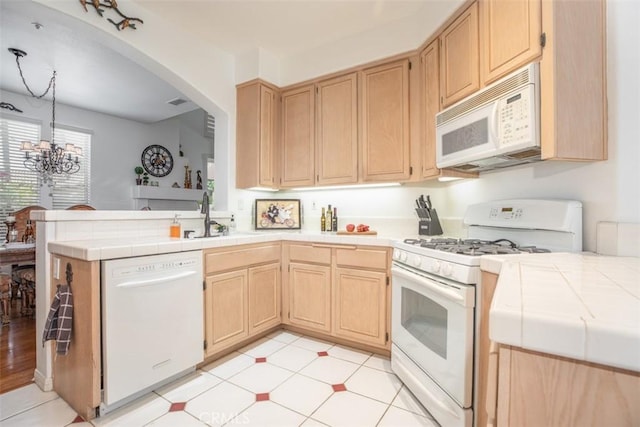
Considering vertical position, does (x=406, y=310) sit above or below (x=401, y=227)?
below

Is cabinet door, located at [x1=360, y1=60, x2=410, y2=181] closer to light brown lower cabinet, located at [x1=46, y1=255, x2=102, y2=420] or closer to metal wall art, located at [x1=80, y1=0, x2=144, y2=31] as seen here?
metal wall art, located at [x1=80, y1=0, x2=144, y2=31]

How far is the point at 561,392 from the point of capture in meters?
0.52

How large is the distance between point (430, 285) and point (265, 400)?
120 centimetres

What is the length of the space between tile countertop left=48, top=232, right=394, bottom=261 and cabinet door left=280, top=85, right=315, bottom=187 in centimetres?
71

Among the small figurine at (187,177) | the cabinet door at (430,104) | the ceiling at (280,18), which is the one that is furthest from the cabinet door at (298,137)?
the small figurine at (187,177)

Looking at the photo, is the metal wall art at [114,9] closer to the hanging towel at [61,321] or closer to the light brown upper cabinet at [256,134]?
the light brown upper cabinet at [256,134]

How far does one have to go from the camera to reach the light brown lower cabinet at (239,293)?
2178 mm

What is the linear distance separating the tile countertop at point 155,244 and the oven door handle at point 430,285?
1.01 ft

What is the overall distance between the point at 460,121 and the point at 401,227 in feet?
3.86

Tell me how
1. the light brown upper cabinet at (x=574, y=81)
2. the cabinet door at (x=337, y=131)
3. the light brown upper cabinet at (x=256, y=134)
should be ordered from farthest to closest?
the light brown upper cabinet at (x=256, y=134)
the cabinet door at (x=337, y=131)
the light brown upper cabinet at (x=574, y=81)

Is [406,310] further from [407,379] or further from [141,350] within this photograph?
[141,350]

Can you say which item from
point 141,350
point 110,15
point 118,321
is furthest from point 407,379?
point 110,15

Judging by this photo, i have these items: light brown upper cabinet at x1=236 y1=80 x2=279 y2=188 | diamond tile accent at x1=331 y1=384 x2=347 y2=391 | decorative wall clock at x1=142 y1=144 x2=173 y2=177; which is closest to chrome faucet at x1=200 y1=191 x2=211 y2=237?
light brown upper cabinet at x1=236 y1=80 x2=279 y2=188

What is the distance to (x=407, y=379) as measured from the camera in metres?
1.84
